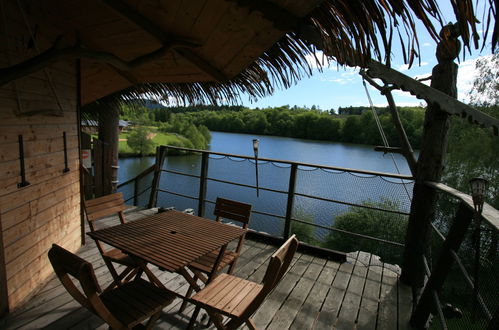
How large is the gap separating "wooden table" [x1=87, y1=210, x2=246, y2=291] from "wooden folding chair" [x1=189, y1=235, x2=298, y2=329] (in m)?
0.20

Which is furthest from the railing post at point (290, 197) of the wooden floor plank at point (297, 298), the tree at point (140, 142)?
the tree at point (140, 142)

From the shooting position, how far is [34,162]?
2164mm

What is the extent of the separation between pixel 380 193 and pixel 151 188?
339 centimetres

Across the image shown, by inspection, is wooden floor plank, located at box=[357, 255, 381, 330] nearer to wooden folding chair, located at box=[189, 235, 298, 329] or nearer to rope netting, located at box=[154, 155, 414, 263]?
rope netting, located at box=[154, 155, 414, 263]

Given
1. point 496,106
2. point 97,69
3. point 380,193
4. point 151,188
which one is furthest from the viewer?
point 496,106

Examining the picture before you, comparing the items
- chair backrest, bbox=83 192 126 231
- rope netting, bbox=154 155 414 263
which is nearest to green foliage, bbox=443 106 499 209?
rope netting, bbox=154 155 414 263

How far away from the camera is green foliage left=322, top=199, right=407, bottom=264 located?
527 cm

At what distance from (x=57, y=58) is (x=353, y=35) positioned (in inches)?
65.3

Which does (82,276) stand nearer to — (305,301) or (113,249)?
(113,249)

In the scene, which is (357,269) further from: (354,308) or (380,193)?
(380,193)

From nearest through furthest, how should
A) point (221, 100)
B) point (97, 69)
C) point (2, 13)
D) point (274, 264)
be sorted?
point (274, 264), point (2, 13), point (97, 69), point (221, 100)

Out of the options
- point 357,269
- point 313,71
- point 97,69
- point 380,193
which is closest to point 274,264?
point 313,71

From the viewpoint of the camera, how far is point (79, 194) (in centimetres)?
291

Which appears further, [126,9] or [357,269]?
[357,269]
